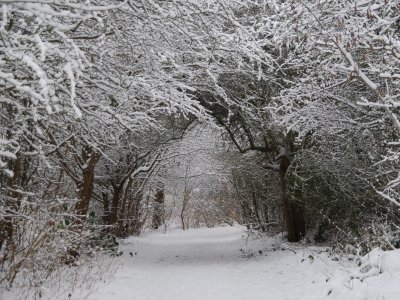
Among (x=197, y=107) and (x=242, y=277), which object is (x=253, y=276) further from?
(x=197, y=107)

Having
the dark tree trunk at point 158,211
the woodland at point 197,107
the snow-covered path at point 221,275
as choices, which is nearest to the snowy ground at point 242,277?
the snow-covered path at point 221,275

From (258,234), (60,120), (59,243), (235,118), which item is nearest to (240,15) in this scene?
(235,118)

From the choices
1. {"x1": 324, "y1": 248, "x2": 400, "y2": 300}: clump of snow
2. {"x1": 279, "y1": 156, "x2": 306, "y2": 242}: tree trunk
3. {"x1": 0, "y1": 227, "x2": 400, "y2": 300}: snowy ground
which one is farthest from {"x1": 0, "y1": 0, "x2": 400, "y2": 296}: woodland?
{"x1": 324, "y1": 248, "x2": 400, "y2": 300}: clump of snow

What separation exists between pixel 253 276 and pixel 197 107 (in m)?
3.33

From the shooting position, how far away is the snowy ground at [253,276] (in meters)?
5.17

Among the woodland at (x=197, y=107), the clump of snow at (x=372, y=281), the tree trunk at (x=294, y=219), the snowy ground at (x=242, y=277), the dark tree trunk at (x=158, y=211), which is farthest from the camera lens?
the dark tree trunk at (x=158, y=211)

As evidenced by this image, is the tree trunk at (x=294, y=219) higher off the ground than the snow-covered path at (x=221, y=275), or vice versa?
the tree trunk at (x=294, y=219)

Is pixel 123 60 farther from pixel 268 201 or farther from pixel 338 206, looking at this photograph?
pixel 268 201

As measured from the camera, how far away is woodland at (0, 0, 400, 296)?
425cm

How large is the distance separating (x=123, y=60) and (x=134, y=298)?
3.39 m

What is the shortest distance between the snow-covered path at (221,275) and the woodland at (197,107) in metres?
0.75

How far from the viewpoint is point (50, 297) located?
5785mm

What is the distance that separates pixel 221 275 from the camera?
8.39m

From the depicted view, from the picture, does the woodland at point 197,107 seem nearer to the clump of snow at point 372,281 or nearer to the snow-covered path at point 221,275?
the snow-covered path at point 221,275
